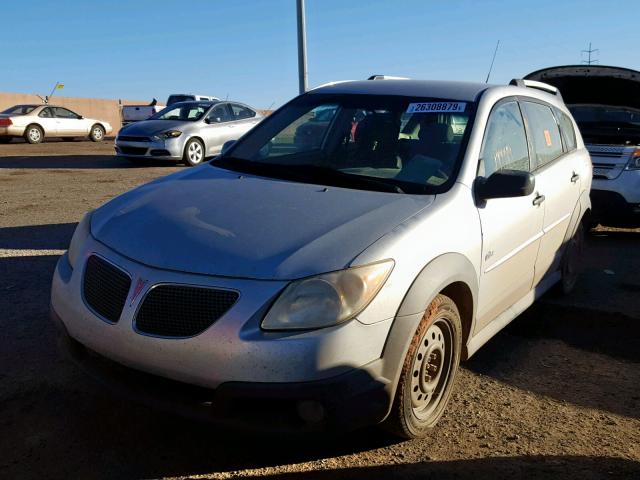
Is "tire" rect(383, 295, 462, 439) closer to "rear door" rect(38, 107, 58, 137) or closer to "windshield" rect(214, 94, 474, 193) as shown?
"windshield" rect(214, 94, 474, 193)

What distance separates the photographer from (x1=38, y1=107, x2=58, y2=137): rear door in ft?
73.4

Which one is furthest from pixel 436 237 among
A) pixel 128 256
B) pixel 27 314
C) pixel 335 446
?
pixel 27 314

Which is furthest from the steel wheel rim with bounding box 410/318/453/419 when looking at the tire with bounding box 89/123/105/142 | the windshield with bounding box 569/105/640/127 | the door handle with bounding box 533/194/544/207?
the tire with bounding box 89/123/105/142

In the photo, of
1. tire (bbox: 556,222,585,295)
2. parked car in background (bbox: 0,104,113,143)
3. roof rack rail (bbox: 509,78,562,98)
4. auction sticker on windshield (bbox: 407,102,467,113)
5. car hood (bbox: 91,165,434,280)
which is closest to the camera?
car hood (bbox: 91,165,434,280)

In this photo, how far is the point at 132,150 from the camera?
13766 mm

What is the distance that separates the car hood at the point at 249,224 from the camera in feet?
8.61

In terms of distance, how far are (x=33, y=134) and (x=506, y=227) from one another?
72.0ft

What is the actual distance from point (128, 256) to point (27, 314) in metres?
Result: 2.14

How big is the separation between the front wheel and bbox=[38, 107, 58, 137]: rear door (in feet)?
6.12

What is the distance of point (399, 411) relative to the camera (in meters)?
2.84

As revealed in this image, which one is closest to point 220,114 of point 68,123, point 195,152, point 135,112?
point 195,152

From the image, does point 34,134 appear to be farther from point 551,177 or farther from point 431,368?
point 431,368

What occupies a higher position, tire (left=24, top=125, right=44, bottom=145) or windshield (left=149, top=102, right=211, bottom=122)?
windshield (left=149, top=102, right=211, bottom=122)

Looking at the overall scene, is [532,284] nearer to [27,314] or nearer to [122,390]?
[122,390]
